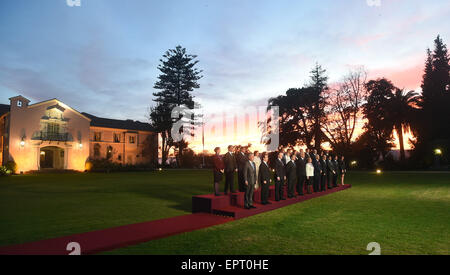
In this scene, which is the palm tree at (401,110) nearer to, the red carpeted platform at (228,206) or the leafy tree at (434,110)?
the leafy tree at (434,110)

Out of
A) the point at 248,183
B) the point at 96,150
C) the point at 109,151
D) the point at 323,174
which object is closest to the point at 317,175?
the point at 323,174

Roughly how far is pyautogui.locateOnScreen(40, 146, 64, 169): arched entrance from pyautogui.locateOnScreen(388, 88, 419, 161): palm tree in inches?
1670

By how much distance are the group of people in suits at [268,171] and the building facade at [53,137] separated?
98.0ft

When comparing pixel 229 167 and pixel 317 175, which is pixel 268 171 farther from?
pixel 317 175

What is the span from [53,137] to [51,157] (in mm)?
3724

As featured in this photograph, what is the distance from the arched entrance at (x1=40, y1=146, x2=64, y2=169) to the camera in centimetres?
3478

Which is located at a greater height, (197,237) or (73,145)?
(73,145)

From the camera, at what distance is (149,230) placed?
6449mm

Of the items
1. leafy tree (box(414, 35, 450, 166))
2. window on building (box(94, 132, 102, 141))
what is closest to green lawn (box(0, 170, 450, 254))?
window on building (box(94, 132, 102, 141))

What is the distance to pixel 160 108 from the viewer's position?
48.5m

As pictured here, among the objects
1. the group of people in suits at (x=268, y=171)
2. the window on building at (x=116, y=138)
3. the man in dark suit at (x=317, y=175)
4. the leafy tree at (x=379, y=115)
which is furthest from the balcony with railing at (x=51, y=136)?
the leafy tree at (x=379, y=115)
